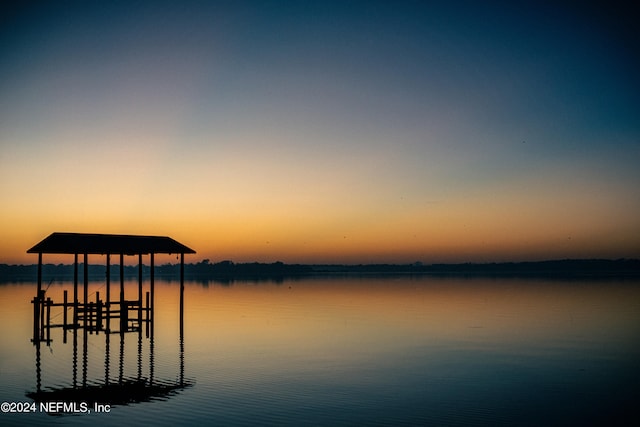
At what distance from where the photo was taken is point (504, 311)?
54.8 meters

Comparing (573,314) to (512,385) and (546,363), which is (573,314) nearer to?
(546,363)

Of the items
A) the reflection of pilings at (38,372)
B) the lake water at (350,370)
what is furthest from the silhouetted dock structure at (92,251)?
the reflection of pilings at (38,372)

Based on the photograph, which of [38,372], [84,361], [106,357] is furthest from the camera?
[106,357]

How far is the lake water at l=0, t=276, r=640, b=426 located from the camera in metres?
18.4

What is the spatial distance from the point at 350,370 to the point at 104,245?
16996 mm

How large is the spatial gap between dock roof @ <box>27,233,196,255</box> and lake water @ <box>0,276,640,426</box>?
4.99 meters

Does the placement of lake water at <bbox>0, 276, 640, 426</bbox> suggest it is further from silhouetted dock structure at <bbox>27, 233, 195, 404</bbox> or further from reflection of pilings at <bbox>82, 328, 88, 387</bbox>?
silhouetted dock structure at <bbox>27, 233, 195, 404</bbox>

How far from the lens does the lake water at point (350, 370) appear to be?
18438mm

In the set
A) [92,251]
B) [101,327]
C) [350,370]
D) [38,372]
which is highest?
[92,251]

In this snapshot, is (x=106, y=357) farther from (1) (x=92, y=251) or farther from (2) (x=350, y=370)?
(2) (x=350, y=370)

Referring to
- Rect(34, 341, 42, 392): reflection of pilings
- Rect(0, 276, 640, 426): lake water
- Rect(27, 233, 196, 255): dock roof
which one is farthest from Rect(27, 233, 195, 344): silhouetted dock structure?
Rect(34, 341, 42, 392): reflection of pilings

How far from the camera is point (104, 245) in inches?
1389

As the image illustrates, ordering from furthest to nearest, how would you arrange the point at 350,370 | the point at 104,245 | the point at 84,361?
the point at 104,245
the point at 84,361
the point at 350,370

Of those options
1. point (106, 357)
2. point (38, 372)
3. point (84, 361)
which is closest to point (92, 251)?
point (106, 357)
